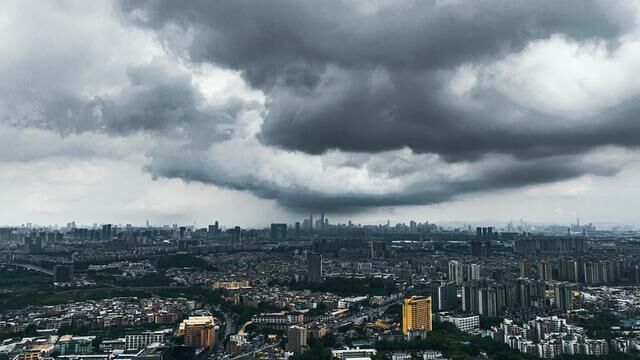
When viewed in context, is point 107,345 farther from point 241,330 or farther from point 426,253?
point 426,253

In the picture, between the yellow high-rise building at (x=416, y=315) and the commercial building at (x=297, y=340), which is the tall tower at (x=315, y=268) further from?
the commercial building at (x=297, y=340)

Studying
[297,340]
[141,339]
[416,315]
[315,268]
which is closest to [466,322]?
[416,315]

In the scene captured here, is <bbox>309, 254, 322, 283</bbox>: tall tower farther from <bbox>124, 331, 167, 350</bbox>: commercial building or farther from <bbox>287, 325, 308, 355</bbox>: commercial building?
<bbox>287, 325, 308, 355</bbox>: commercial building

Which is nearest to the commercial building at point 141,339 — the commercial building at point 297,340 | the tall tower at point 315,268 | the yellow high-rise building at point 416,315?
the commercial building at point 297,340

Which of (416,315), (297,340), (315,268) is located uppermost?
(315,268)

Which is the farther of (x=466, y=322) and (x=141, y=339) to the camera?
(x=466, y=322)

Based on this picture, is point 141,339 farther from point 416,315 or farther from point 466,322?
point 466,322

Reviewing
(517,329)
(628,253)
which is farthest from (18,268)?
(628,253)

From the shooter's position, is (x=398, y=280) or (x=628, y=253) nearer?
(x=398, y=280)
